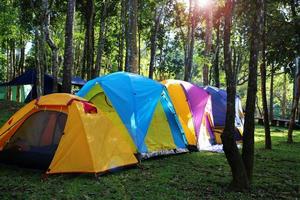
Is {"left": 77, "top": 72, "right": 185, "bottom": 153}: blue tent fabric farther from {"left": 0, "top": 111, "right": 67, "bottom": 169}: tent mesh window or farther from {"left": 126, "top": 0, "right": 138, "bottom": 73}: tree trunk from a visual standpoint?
{"left": 126, "top": 0, "right": 138, "bottom": 73}: tree trunk

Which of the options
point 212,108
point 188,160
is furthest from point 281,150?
point 188,160

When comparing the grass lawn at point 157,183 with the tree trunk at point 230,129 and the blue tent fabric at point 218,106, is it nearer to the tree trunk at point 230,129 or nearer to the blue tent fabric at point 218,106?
the tree trunk at point 230,129

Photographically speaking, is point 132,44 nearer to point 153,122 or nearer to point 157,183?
point 153,122

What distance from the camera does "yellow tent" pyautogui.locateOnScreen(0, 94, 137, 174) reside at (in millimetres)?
7750

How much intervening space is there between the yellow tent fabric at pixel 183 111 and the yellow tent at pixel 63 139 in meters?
2.98

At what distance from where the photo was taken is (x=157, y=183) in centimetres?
759

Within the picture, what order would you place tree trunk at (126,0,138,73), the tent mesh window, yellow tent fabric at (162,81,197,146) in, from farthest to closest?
tree trunk at (126,0,138,73) → yellow tent fabric at (162,81,197,146) → the tent mesh window

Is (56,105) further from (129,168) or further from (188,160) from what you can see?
(188,160)

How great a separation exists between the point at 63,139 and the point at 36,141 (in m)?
0.78

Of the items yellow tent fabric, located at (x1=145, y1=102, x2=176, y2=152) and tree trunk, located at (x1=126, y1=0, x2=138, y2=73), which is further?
tree trunk, located at (x1=126, y1=0, x2=138, y2=73)

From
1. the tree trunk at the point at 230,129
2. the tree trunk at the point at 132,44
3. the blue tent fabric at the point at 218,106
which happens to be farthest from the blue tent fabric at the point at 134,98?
the blue tent fabric at the point at 218,106

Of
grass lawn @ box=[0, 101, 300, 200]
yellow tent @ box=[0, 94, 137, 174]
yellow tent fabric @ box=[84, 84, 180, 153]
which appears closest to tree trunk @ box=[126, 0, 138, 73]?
yellow tent fabric @ box=[84, 84, 180, 153]

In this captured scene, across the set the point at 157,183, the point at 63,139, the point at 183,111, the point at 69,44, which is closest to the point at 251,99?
the point at 157,183

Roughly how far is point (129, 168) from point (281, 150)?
6.30 m
